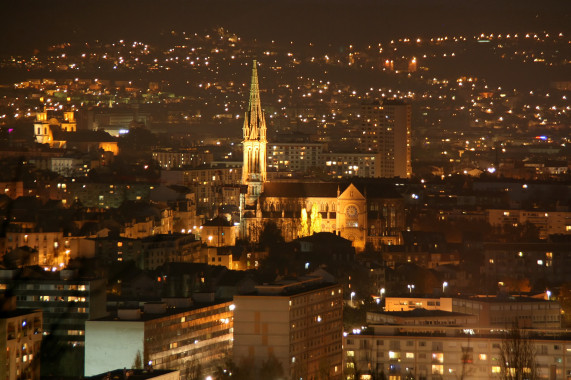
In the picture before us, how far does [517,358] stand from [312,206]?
94.1 feet

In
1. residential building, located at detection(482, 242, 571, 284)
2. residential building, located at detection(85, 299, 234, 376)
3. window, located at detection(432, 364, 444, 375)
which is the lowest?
window, located at detection(432, 364, 444, 375)

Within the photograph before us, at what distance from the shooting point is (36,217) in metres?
46.2

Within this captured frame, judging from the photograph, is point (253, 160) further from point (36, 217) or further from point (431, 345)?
point (431, 345)

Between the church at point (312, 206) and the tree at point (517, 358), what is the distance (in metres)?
23.1

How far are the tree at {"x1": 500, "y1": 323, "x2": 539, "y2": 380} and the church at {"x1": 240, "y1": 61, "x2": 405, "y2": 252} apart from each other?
23.1 meters

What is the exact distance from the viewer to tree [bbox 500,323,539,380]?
2480 centimetres

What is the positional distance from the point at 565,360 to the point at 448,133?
67644mm

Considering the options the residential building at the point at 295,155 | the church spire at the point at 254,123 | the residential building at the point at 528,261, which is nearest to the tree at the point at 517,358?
the residential building at the point at 528,261

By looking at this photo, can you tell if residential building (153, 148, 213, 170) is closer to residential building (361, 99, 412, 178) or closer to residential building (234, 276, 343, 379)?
residential building (361, 99, 412, 178)

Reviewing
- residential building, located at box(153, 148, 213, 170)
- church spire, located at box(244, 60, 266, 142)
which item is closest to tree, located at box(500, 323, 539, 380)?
church spire, located at box(244, 60, 266, 142)

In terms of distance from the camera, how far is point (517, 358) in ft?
81.7

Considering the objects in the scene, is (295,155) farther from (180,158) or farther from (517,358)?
(517,358)

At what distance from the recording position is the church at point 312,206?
51.7m

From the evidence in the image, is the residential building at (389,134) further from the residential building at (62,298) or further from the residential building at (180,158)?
the residential building at (62,298)
